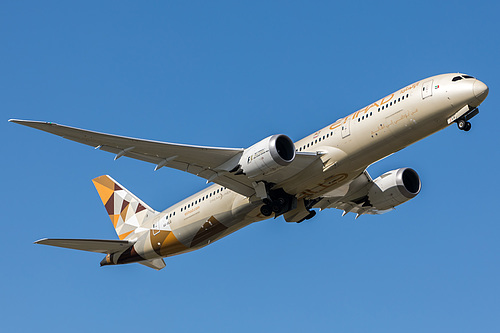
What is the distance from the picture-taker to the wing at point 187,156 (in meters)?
27.7

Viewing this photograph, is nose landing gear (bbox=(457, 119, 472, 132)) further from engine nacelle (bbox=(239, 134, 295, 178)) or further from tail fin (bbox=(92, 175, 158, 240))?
tail fin (bbox=(92, 175, 158, 240))

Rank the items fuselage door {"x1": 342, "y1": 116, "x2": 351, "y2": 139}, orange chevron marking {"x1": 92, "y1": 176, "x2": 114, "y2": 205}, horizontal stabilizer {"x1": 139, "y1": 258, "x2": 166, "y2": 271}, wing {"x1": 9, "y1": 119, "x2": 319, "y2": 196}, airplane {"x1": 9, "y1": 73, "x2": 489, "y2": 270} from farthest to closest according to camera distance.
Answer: orange chevron marking {"x1": 92, "y1": 176, "x2": 114, "y2": 205} < horizontal stabilizer {"x1": 139, "y1": 258, "x2": 166, "y2": 271} < fuselage door {"x1": 342, "y1": 116, "x2": 351, "y2": 139} < wing {"x1": 9, "y1": 119, "x2": 319, "y2": 196} < airplane {"x1": 9, "y1": 73, "x2": 489, "y2": 270}

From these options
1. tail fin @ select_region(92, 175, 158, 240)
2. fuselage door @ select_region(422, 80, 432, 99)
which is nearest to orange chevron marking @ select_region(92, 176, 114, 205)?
tail fin @ select_region(92, 175, 158, 240)

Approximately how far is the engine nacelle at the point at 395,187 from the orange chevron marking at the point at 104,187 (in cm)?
1513

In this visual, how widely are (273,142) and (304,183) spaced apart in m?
3.22

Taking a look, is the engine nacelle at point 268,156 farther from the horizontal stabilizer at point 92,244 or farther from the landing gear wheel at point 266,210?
the horizontal stabilizer at point 92,244

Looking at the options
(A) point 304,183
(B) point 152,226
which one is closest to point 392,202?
(A) point 304,183

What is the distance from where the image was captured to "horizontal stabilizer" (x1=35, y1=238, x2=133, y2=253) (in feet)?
103

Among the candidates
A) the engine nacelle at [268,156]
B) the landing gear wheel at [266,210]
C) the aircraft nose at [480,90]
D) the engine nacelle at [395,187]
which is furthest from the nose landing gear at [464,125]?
the landing gear wheel at [266,210]

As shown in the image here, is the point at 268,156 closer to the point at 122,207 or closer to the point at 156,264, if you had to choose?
the point at 156,264

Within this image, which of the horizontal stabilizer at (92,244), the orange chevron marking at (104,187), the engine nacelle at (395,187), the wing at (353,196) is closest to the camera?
the horizontal stabilizer at (92,244)

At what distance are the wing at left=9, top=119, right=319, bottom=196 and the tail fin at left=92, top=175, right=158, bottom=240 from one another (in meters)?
7.78

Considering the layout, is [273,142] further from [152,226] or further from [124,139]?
[152,226]

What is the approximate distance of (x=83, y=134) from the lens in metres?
27.3
